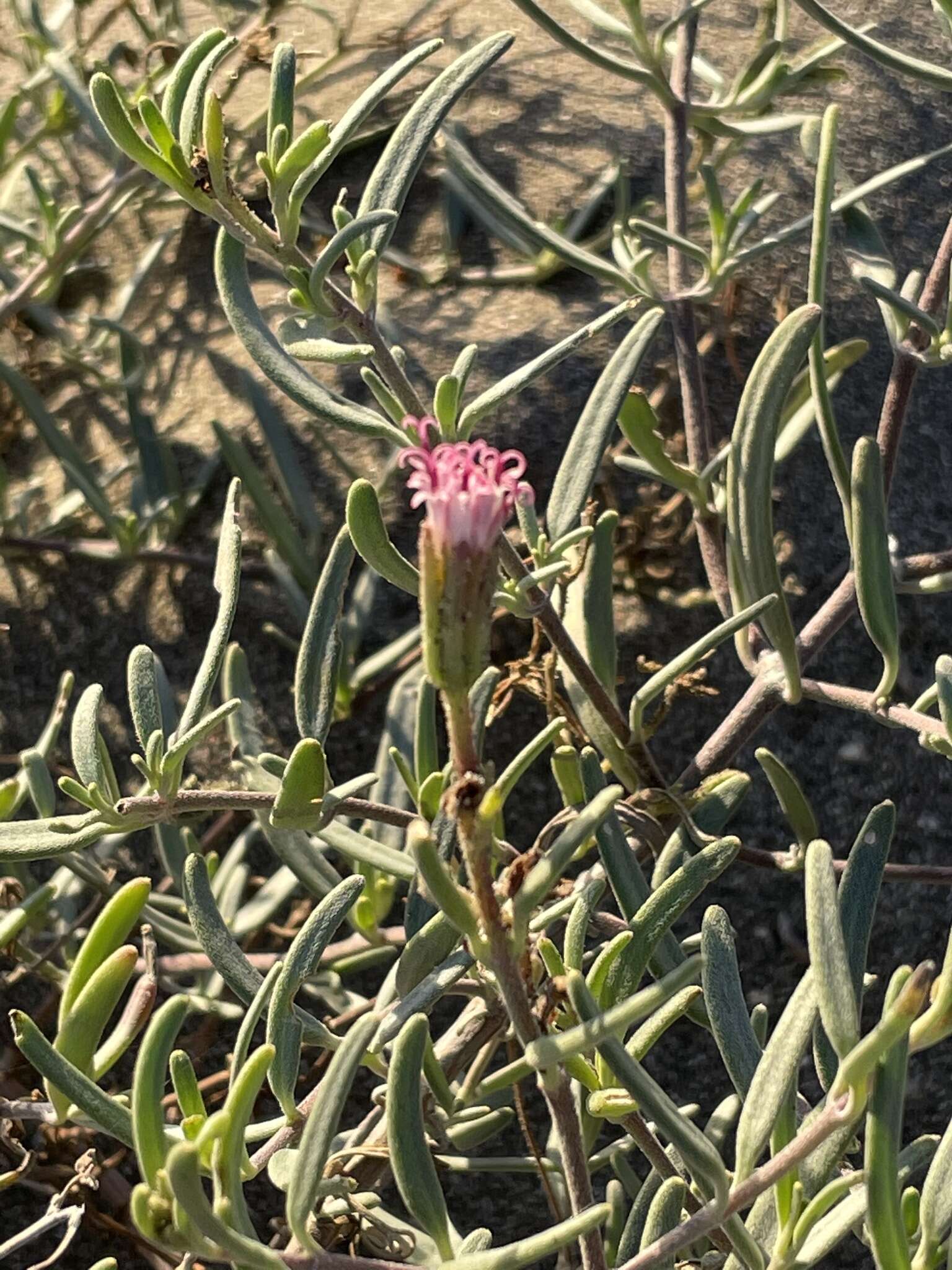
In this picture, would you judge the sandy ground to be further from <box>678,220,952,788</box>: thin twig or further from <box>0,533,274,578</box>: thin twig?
<box>678,220,952,788</box>: thin twig

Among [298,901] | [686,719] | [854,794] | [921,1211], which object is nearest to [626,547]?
[686,719]

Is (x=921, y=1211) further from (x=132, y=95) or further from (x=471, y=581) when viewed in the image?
(x=132, y=95)

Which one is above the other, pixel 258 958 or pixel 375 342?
pixel 375 342

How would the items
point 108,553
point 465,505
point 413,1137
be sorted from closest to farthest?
point 465,505
point 413,1137
point 108,553

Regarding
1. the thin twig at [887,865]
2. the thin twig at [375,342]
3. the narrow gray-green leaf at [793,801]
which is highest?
the thin twig at [375,342]

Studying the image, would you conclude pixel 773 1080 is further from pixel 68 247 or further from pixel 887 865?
pixel 68 247

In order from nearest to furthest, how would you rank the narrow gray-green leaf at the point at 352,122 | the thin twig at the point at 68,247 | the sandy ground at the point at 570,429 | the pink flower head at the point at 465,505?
the pink flower head at the point at 465,505 < the narrow gray-green leaf at the point at 352,122 < the sandy ground at the point at 570,429 < the thin twig at the point at 68,247

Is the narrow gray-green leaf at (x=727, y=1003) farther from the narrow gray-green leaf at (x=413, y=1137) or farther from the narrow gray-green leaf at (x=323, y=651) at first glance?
the narrow gray-green leaf at (x=323, y=651)

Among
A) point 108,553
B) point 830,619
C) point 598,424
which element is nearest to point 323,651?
point 598,424

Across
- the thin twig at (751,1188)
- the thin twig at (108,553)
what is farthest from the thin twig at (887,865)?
the thin twig at (108,553)

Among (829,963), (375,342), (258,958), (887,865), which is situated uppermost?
(375,342)

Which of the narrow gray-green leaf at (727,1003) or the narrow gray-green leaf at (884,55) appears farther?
the narrow gray-green leaf at (884,55)
